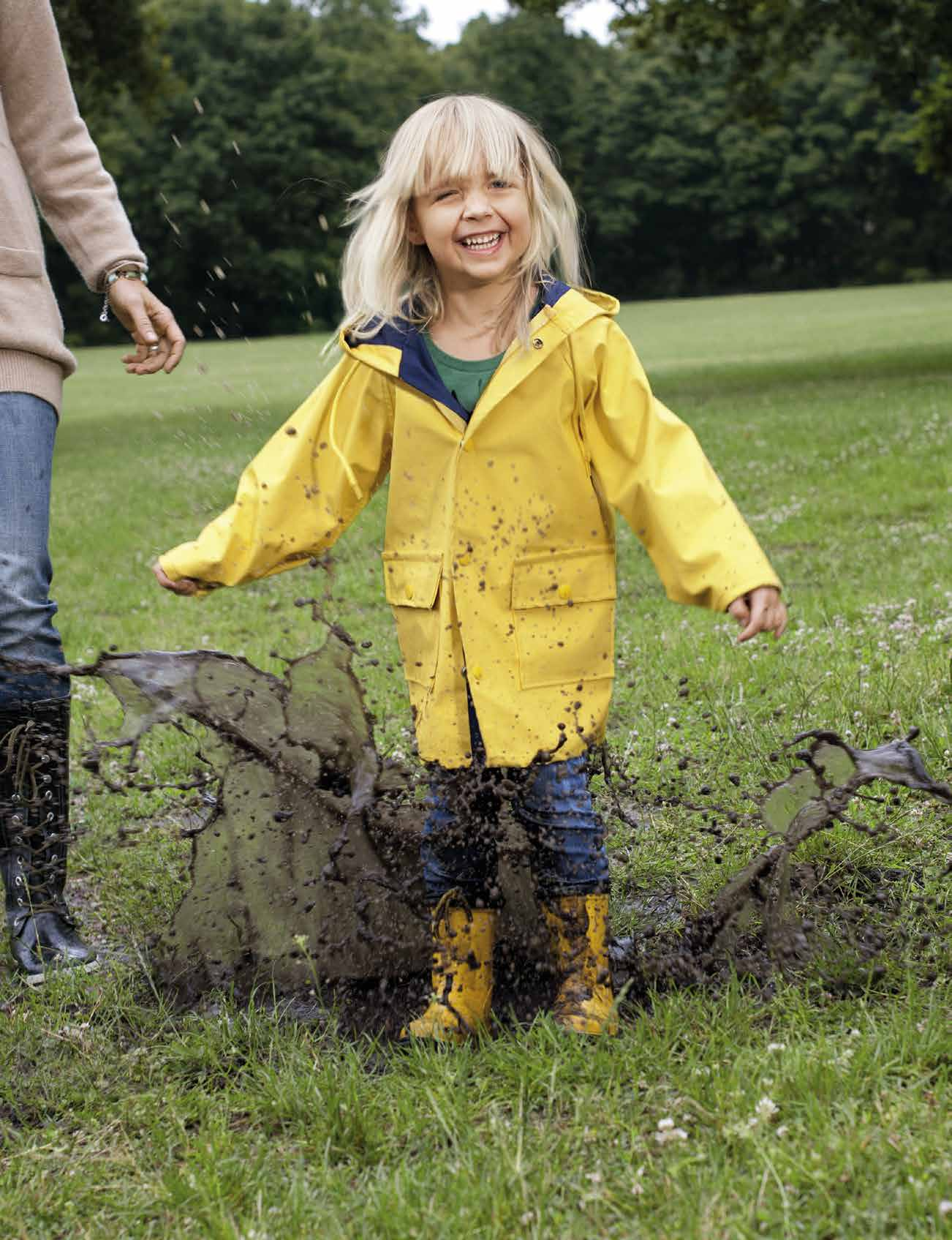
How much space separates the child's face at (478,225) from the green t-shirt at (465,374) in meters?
0.19

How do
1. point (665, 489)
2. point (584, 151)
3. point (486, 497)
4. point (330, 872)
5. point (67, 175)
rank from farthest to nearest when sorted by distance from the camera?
point (584, 151)
point (67, 175)
point (330, 872)
point (486, 497)
point (665, 489)

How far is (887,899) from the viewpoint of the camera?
3.54 metres

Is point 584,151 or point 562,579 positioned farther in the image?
point 584,151

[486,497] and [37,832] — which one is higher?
[486,497]

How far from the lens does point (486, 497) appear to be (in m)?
3.23

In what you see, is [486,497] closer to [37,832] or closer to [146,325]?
[146,325]

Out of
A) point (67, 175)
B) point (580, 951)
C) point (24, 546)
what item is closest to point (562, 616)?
point (580, 951)

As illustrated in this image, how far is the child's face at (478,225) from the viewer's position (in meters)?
3.26

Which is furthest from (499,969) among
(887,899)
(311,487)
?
(311,487)

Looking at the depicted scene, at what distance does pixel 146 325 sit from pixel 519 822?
1678 mm

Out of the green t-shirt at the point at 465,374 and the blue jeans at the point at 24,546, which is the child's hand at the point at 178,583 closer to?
the blue jeans at the point at 24,546

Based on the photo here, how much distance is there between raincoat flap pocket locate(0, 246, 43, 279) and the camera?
358 centimetres

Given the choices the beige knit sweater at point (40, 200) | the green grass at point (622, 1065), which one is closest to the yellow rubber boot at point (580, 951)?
the green grass at point (622, 1065)

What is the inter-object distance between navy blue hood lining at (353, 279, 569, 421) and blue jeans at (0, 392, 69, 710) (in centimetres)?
94
